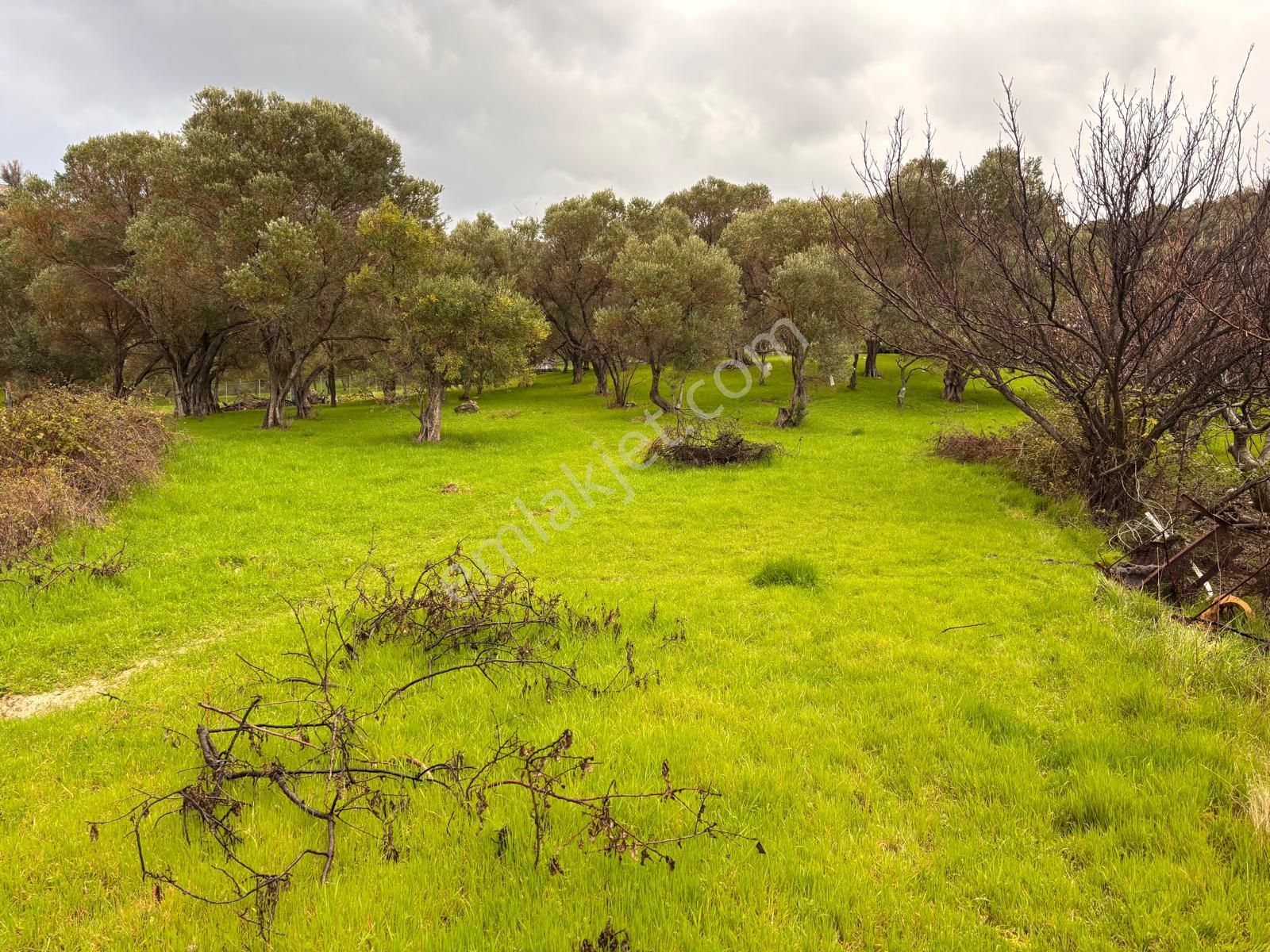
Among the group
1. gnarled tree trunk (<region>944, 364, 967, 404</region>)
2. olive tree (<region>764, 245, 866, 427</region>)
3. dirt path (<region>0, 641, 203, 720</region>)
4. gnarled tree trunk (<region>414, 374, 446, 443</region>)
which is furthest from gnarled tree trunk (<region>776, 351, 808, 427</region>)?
dirt path (<region>0, 641, 203, 720</region>)

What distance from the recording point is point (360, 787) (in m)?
3.68

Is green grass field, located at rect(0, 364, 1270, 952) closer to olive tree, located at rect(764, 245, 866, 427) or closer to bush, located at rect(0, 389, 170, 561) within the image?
bush, located at rect(0, 389, 170, 561)

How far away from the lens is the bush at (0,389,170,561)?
9086mm

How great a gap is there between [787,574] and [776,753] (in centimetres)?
456

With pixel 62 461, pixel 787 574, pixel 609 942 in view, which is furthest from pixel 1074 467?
pixel 62 461

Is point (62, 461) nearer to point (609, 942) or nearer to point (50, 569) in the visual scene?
point (50, 569)

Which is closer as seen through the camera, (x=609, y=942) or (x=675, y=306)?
(x=609, y=942)

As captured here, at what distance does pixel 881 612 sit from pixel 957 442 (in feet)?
43.2

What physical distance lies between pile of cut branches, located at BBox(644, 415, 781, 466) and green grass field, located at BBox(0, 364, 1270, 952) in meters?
7.68

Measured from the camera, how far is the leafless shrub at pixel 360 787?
3.11 m

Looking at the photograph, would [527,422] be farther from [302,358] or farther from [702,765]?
[702,765]

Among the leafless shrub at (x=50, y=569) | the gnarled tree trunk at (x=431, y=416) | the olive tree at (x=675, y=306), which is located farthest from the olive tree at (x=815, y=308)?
the leafless shrub at (x=50, y=569)

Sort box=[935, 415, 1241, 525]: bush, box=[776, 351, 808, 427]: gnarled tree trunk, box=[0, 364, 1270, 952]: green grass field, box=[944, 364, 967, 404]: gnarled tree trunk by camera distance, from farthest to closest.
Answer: box=[944, 364, 967, 404]: gnarled tree trunk
box=[776, 351, 808, 427]: gnarled tree trunk
box=[935, 415, 1241, 525]: bush
box=[0, 364, 1270, 952]: green grass field

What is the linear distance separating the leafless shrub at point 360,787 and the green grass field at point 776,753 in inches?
3.8
